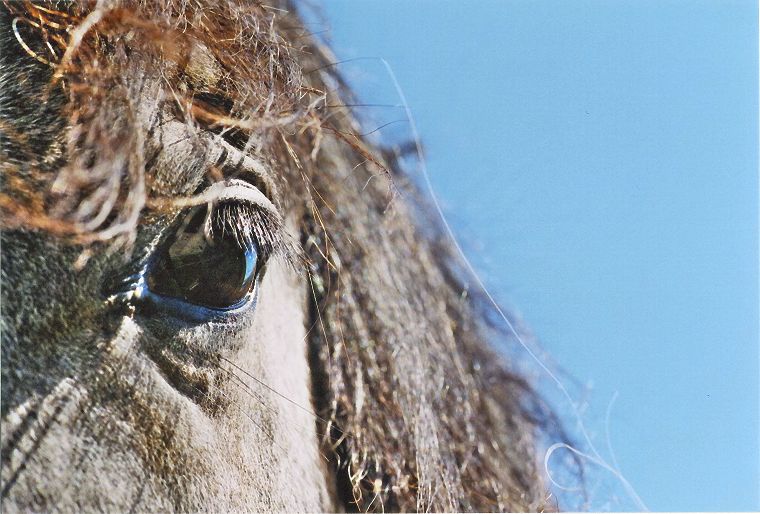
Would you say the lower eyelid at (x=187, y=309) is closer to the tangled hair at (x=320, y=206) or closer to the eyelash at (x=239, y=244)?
the eyelash at (x=239, y=244)

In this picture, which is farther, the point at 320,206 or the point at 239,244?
the point at 320,206

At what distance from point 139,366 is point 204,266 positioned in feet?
0.70

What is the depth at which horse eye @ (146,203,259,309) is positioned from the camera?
4.85 ft

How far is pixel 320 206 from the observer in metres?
2.20

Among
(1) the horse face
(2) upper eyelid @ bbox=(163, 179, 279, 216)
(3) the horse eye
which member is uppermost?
(2) upper eyelid @ bbox=(163, 179, 279, 216)

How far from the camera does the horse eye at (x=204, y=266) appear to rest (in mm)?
1479

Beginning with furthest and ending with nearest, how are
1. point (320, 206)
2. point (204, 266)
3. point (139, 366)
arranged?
1. point (320, 206)
2. point (204, 266)
3. point (139, 366)

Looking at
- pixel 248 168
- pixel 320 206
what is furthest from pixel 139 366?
pixel 320 206

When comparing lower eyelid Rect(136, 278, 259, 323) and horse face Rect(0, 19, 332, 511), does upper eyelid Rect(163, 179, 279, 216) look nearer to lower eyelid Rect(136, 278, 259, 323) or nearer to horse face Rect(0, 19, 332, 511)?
horse face Rect(0, 19, 332, 511)

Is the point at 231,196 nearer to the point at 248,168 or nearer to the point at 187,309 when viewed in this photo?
the point at 248,168

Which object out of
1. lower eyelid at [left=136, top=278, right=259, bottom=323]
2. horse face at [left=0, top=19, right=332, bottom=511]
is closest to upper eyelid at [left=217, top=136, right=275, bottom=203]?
horse face at [left=0, top=19, right=332, bottom=511]

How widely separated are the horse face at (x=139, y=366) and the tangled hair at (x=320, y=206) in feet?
0.09

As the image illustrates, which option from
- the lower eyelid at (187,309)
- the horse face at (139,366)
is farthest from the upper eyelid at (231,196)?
the lower eyelid at (187,309)

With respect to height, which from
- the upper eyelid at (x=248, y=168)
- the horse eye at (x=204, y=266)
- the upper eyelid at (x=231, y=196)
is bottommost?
the horse eye at (x=204, y=266)
